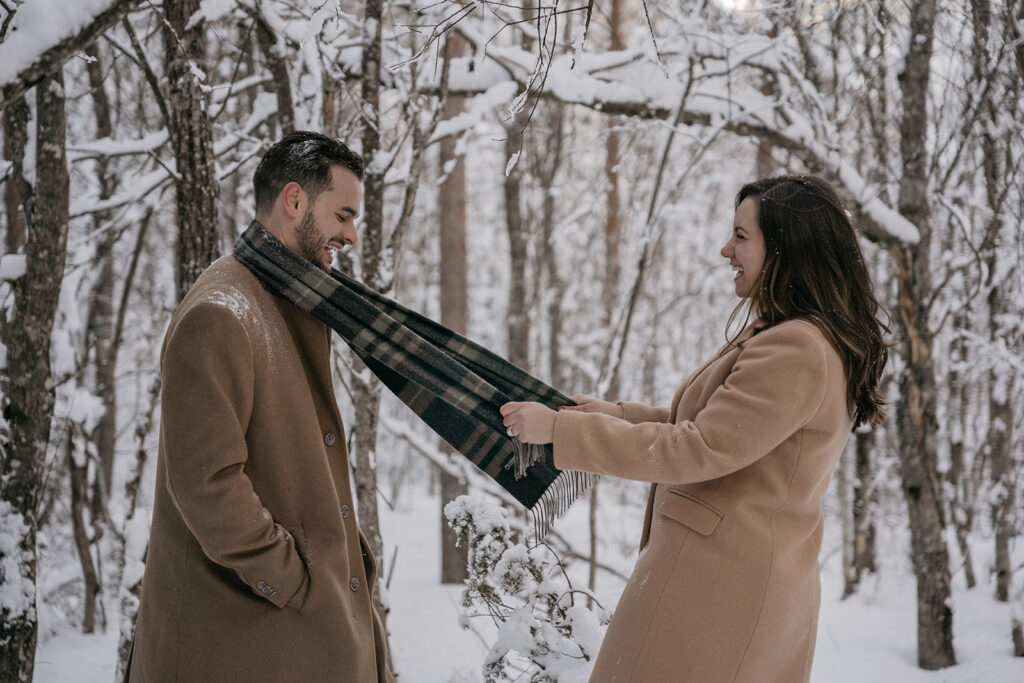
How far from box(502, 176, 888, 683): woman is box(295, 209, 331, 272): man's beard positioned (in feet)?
2.47

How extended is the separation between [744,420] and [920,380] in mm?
3628

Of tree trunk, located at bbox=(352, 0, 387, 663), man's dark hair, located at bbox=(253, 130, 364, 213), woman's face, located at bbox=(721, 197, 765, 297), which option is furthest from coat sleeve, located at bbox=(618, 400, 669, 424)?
tree trunk, located at bbox=(352, 0, 387, 663)

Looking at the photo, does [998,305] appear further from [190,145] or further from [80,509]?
[80,509]

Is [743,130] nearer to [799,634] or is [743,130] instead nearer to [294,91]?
[294,91]

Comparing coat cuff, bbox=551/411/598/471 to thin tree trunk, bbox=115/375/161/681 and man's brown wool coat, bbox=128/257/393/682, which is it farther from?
thin tree trunk, bbox=115/375/161/681

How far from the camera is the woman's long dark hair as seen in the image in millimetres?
1961

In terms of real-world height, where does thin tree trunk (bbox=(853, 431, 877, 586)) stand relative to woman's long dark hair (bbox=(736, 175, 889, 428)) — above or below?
below

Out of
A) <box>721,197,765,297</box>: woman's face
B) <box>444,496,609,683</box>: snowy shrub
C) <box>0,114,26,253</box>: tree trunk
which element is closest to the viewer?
<box>721,197,765,297</box>: woman's face

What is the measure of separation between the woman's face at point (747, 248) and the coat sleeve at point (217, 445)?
1.30m

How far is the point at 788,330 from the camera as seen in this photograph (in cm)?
189

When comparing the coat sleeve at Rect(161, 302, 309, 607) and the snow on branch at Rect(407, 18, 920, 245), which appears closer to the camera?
the coat sleeve at Rect(161, 302, 309, 607)

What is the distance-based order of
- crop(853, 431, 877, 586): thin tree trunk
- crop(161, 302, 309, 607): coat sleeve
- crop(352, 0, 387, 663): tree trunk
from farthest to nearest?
crop(853, 431, 877, 586): thin tree trunk → crop(352, 0, 387, 663): tree trunk → crop(161, 302, 309, 607): coat sleeve

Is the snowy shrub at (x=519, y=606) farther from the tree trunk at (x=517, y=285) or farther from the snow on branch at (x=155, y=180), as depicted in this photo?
the tree trunk at (x=517, y=285)

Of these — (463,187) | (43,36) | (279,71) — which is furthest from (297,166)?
(463,187)
